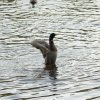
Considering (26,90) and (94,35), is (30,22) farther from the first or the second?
(26,90)

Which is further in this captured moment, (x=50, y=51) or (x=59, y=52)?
(x=59, y=52)

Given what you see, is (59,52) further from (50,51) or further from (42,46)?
(50,51)

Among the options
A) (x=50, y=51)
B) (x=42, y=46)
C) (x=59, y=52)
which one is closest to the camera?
(x=50, y=51)

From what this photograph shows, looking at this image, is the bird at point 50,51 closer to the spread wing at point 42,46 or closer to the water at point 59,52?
the spread wing at point 42,46

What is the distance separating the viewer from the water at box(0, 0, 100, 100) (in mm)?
14773

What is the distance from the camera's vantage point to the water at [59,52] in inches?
582

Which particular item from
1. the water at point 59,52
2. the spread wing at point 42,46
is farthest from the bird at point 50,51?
the water at point 59,52

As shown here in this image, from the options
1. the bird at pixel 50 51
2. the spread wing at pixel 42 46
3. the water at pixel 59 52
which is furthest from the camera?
the spread wing at pixel 42 46

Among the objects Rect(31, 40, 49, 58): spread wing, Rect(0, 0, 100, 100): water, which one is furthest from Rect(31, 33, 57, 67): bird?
Rect(0, 0, 100, 100): water

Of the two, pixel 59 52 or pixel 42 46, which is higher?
pixel 42 46

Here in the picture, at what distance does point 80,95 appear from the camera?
46.7 ft

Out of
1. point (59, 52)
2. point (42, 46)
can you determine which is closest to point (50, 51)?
point (42, 46)

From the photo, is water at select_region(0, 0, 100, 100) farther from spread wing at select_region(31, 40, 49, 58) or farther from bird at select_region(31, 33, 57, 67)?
spread wing at select_region(31, 40, 49, 58)

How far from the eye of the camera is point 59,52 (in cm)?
2019
